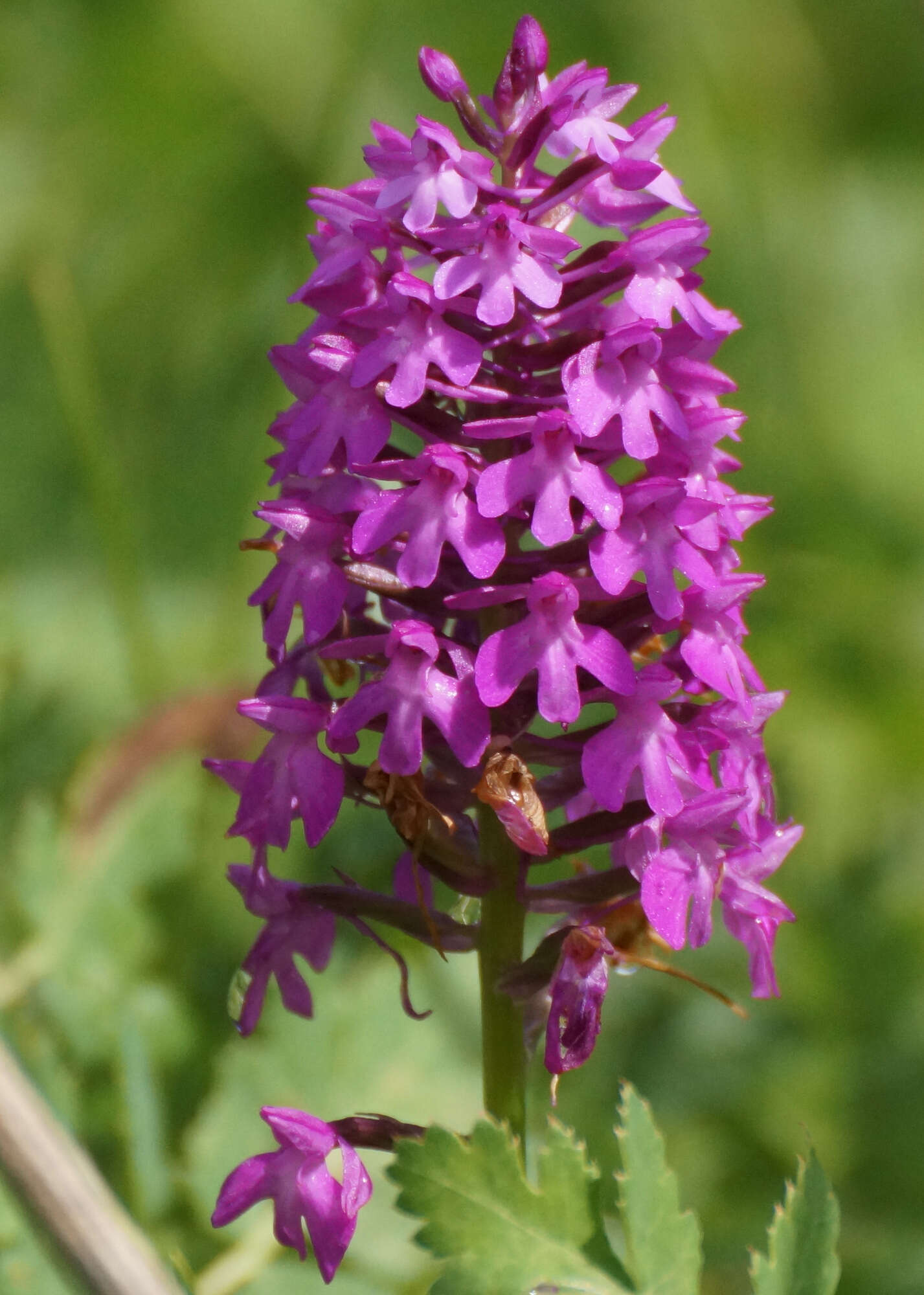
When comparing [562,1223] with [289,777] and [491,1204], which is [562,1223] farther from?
[289,777]

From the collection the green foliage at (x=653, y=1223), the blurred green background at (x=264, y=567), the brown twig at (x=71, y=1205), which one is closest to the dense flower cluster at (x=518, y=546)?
the green foliage at (x=653, y=1223)

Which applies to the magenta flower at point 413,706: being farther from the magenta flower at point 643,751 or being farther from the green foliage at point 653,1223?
the green foliage at point 653,1223

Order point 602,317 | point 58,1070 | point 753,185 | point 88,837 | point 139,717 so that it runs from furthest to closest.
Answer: point 753,185, point 139,717, point 88,837, point 58,1070, point 602,317

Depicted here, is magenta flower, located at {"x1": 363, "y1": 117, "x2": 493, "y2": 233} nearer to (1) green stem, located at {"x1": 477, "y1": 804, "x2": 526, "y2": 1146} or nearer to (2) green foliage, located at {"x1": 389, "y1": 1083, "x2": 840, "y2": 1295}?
(1) green stem, located at {"x1": 477, "y1": 804, "x2": 526, "y2": 1146}

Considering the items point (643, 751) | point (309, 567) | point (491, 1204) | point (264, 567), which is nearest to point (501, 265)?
point (309, 567)

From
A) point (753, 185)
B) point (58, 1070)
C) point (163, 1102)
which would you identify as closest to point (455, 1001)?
point (163, 1102)

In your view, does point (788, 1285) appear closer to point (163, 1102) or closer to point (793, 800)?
point (163, 1102)

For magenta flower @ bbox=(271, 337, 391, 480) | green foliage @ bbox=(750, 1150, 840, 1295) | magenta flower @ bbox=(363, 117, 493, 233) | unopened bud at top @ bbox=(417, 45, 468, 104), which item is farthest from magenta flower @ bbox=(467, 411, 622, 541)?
green foliage @ bbox=(750, 1150, 840, 1295)
